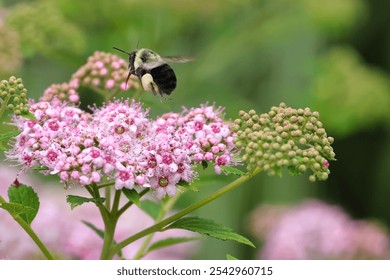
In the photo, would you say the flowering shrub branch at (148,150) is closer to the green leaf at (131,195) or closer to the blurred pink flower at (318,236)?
the green leaf at (131,195)

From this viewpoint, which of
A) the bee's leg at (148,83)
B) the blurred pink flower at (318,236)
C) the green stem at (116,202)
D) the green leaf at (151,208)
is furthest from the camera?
the blurred pink flower at (318,236)

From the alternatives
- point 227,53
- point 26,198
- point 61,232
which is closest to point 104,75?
point 26,198

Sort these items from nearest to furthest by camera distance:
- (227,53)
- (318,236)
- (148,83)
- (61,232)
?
(148,83) < (61,232) < (318,236) < (227,53)

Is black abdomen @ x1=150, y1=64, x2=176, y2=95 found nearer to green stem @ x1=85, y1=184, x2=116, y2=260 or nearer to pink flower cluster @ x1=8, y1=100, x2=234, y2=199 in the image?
pink flower cluster @ x1=8, y1=100, x2=234, y2=199

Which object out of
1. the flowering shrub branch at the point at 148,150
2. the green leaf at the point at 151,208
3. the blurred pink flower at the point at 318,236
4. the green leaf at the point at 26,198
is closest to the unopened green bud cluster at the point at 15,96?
the flowering shrub branch at the point at 148,150

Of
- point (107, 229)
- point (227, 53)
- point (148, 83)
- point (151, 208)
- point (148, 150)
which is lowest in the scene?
point (107, 229)

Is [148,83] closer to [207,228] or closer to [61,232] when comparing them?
[207,228]
